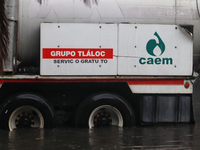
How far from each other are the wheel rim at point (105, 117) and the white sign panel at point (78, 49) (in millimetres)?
809

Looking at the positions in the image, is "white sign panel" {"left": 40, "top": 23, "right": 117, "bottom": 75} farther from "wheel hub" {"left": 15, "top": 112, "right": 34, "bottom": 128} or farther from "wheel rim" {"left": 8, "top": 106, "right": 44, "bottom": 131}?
"wheel hub" {"left": 15, "top": 112, "right": 34, "bottom": 128}

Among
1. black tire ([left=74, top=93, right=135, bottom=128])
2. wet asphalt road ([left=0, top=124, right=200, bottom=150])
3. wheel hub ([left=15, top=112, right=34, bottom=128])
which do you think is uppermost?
black tire ([left=74, top=93, right=135, bottom=128])

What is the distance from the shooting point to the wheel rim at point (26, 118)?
24.3ft

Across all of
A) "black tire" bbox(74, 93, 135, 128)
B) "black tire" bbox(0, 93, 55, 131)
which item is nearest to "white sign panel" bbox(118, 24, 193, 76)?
"black tire" bbox(74, 93, 135, 128)

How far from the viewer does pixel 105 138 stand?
6.77 m

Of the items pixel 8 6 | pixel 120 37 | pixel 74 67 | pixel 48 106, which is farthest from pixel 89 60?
pixel 8 6

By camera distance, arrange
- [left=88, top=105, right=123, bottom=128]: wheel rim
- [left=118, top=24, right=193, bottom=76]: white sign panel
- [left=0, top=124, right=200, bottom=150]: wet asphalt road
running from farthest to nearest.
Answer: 1. [left=88, top=105, right=123, bottom=128]: wheel rim
2. [left=118, top=24, right=193, bottom=76]: white sign panel
3. [left=0, top=124, right=200, bottom=150]: wet asphalt road

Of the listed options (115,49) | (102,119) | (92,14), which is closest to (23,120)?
(102,119)

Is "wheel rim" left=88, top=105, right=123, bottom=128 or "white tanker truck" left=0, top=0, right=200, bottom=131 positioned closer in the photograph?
"white tanker truck" left=0, top=0, right=200, bottom=131

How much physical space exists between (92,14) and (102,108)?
6.39ft

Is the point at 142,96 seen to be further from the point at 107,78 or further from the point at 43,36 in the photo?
the point at 43,36

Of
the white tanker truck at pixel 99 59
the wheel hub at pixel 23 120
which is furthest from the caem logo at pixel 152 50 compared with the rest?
the wheel hub at pixel 23 120

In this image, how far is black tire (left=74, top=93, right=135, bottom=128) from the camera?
24.4ft

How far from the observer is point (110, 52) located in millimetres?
7309
